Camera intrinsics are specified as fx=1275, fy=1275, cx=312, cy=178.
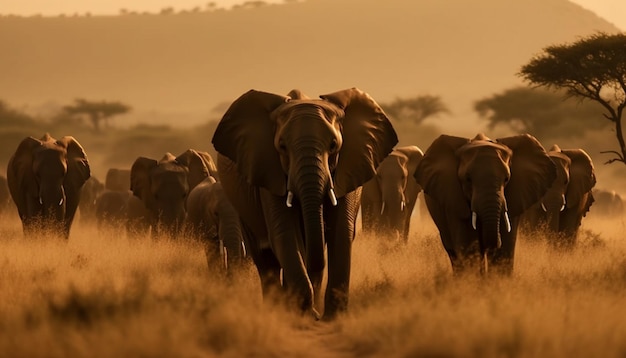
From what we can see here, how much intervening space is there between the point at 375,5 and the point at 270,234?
137 metres

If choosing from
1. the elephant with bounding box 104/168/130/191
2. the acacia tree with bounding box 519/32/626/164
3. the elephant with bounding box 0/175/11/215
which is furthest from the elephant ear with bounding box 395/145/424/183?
the elephant with bounding box 0/175/11/215

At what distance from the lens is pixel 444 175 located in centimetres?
1427

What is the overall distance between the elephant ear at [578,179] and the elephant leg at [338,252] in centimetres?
1018

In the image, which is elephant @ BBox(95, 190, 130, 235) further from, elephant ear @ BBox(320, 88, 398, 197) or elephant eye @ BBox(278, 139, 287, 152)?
elephant eye @ BBox(278, 139, 287, 152)

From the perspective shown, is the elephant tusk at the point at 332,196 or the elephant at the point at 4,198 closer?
the elephant tusk at the point at 332,196

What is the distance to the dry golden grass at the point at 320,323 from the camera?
9.30 metres

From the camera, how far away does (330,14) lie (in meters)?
145

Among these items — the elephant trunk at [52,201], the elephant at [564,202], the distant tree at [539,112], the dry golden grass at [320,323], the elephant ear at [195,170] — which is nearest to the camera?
the dry golden grass at [320,323]

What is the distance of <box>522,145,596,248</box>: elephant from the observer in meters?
20.2

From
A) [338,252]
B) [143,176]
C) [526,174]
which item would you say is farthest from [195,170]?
[338,252]

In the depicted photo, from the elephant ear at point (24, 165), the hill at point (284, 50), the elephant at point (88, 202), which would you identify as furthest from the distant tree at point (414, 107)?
the hill at point (284, 50)

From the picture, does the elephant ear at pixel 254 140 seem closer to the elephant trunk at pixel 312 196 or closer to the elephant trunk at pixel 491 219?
the elephant trunk at pixel 312 196

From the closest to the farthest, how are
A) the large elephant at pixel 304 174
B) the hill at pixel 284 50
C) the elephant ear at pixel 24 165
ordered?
the large elephant at pixel 304 174 → the elephant ear at pixel 24 165 → the hill at pixel 284 50

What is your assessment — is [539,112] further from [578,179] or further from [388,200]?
[578,179]
